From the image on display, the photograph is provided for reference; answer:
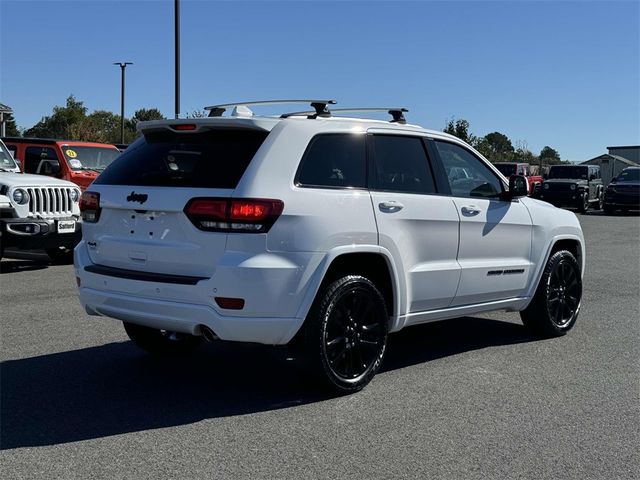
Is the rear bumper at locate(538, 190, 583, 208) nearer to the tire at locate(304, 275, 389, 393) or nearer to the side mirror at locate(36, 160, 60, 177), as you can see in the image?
the side mirror at locate(36, 160, 60, 177)

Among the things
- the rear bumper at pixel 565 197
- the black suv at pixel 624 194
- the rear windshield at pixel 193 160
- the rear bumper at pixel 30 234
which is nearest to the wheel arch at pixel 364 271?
the rear windshield at pixel 193 160

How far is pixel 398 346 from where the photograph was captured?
6.90m

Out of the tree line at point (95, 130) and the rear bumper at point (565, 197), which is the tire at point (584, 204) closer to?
the rear bumper at point (565, 197)

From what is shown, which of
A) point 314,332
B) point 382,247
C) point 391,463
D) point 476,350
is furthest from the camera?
point 476,350

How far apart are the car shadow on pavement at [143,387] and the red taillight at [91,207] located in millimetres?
1159

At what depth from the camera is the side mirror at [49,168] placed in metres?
13.3

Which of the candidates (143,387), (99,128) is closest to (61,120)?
(99,128)

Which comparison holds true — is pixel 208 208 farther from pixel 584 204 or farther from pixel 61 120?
pixel 61 120

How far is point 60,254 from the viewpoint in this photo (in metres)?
12.8

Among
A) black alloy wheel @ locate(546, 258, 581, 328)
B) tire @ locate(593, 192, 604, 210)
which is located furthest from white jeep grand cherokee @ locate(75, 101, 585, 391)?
tire @ locate(593, 192, 604, 210)

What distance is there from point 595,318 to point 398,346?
2642 millimetres

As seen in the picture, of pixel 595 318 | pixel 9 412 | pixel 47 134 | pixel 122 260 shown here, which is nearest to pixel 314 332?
pixel 122 260

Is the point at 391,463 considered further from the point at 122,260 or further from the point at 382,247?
the point at 122,260

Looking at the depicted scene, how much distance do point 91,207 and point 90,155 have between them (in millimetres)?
10103
